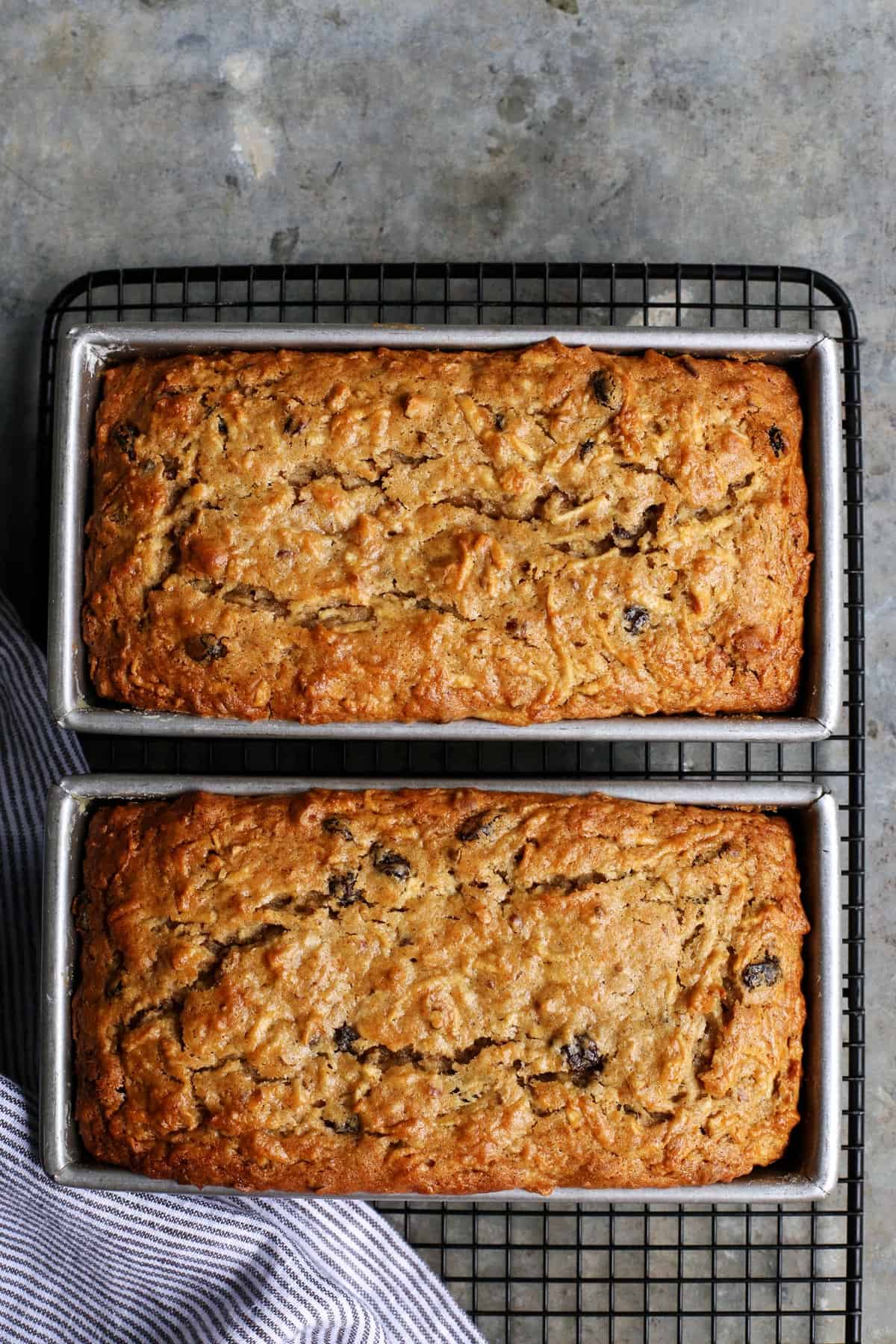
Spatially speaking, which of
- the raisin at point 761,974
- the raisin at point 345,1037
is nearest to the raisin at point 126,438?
the raisin at point 345,1037

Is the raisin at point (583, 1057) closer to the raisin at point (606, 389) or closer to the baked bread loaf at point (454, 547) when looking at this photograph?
the baked bread loaf at point (454, 547)

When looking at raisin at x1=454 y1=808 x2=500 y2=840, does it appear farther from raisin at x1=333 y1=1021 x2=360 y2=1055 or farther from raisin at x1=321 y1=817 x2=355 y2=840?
raisin at x1=333 y1=1021 x2=360 y2=1055

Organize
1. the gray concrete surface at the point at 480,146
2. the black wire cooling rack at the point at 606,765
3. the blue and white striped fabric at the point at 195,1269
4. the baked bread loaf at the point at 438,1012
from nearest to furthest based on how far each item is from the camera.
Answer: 1. the baked bread loaf at the point at 438,1012
2. the blue and white striped fabric at the point at 195,1269
3. the black wire cooling rack at the point at 606,765
4. the gray concrete surface at the point at 480,146

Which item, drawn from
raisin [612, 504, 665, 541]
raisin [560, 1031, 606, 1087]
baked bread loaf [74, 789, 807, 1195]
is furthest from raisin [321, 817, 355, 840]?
raisin [612, 504, 665, 541]

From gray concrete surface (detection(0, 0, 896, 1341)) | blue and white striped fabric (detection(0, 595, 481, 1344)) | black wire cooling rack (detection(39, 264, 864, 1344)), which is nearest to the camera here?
blue and white striped fabric (detection(0, 595, 481, 1344))

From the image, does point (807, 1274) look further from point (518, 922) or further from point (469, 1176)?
point (518, 922)
